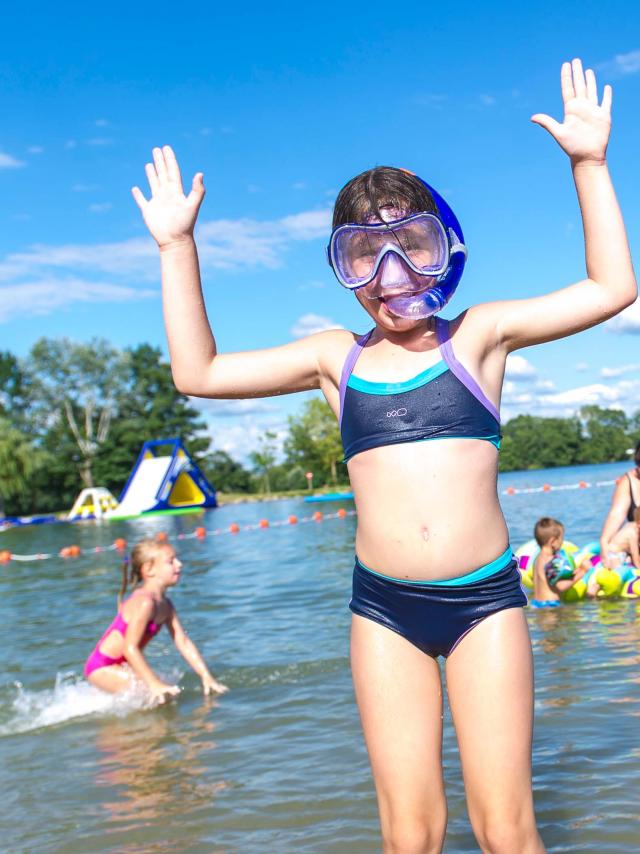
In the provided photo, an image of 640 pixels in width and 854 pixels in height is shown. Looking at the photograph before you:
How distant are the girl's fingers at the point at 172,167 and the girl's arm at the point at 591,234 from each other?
1095 mm

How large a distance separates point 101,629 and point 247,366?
8.96 m

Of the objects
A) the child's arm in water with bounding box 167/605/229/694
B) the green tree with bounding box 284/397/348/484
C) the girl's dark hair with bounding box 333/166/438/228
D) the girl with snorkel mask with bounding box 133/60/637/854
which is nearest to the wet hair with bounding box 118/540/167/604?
the child's arm in water with bounding box 167/605/229/694

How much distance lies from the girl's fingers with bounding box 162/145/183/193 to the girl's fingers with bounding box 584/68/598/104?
4.05ft

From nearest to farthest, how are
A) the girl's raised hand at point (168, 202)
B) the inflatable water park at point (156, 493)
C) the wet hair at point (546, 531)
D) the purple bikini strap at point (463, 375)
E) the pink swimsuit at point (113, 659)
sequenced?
the purple bikini strap at point (463, 375)
the girl's raised hand at point (168, 202)
the pink swimsuit at point (113, 659)
the wet hair at point (546, 531)
the inflatable water park at point (156, 493)

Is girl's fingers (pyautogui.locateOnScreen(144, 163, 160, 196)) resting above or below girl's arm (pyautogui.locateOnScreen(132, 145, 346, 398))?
above

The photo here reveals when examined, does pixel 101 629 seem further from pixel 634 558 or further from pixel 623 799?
pixel 623 799

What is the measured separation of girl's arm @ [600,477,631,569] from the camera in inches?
388

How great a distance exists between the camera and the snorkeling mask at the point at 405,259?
2.59m

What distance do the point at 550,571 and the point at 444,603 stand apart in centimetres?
769

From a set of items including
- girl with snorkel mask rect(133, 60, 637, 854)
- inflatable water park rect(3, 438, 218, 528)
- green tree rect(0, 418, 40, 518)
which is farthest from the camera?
green tree rect(0, 418, 40, 518)

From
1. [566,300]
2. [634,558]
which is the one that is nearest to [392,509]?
[566,300]

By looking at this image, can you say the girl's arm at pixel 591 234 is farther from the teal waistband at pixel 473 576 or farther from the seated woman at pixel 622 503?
the seated woman at pixel 622 503

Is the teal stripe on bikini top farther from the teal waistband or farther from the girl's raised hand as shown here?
the girl's raised hand

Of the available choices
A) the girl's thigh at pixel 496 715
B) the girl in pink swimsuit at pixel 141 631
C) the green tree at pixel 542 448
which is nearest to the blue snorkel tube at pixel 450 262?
the girl's thigh at pixel 496 715
